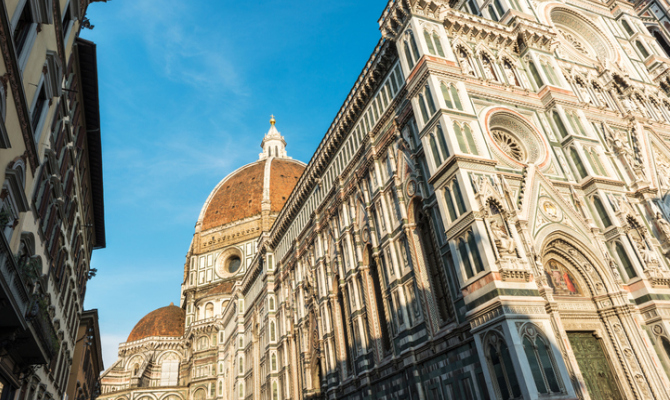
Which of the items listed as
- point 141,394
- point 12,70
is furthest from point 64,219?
point 141,394

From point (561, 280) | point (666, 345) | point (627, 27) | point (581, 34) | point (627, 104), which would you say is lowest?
point (666, 345)

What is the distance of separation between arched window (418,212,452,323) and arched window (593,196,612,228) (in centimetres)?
664

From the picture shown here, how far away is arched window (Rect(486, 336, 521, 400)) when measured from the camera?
1348cm

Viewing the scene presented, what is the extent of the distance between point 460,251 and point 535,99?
396 inches

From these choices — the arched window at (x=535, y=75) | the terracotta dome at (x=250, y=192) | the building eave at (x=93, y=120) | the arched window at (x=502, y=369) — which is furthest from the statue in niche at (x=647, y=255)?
the terracotta dome at (x=250, y=192)

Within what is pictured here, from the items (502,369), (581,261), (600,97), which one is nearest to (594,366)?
(581,261)

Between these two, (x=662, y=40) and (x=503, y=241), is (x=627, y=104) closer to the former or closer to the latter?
(x=662, y=40)

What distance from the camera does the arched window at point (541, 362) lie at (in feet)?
43.9

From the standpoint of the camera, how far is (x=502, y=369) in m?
13.9

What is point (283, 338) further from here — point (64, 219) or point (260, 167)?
point (260, 167)

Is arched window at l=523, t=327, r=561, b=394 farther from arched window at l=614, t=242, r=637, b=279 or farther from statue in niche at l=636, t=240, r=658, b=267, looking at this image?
statue in niche at l=636, t=240, r=658, b=267

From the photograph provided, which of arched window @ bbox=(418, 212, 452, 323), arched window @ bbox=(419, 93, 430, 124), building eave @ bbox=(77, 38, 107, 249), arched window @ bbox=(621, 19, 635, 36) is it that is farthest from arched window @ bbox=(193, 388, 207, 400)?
arched window @ bbox=(621, 19, 635, 36)

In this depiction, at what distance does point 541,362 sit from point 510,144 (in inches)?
396

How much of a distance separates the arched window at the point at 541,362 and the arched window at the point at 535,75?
1315 centimetres
